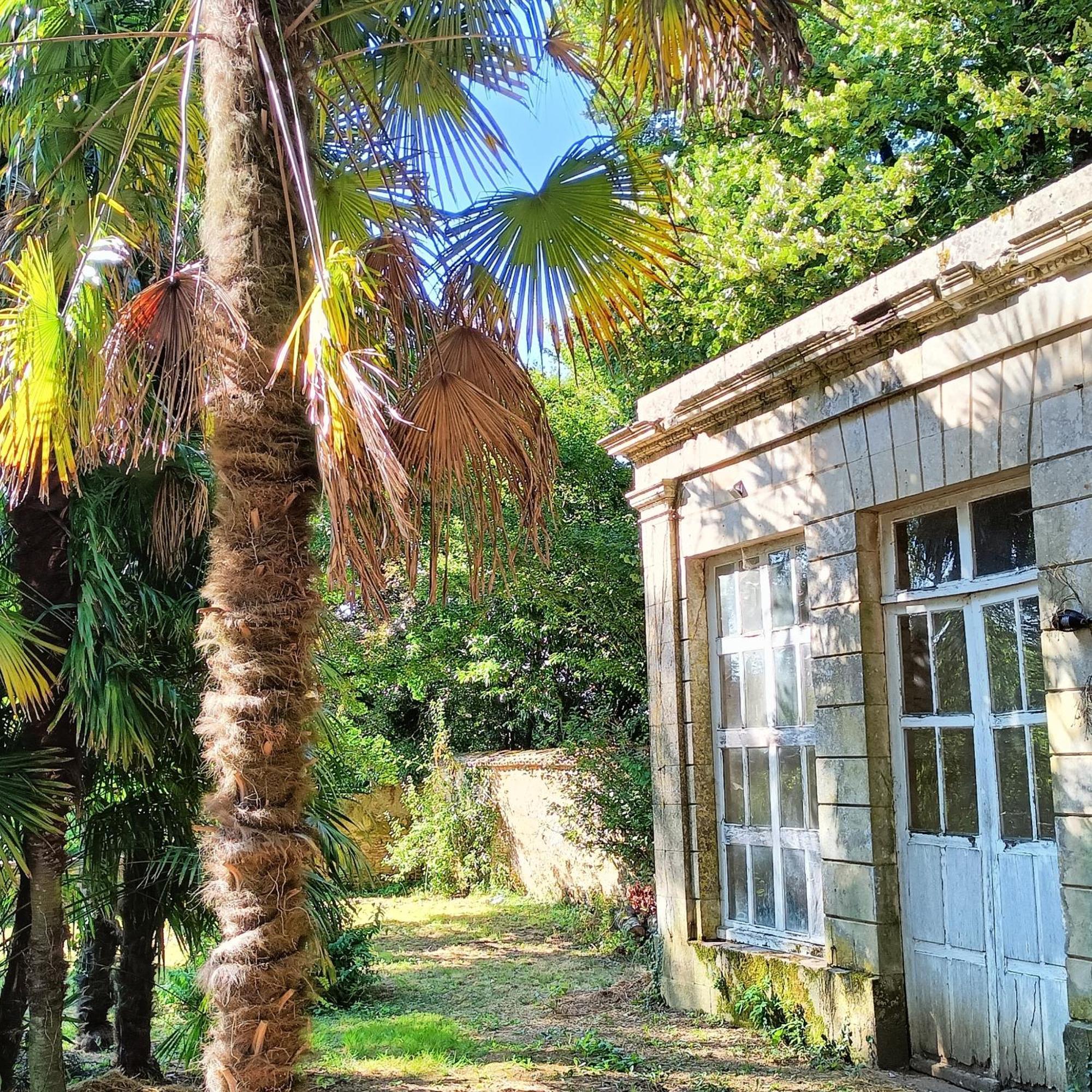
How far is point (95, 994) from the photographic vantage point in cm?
907

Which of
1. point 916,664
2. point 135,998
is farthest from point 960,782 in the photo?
point 135,998

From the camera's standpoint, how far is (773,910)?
770 cm

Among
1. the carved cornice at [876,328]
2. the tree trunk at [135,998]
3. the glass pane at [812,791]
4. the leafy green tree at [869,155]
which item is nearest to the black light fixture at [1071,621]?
the carved cornice at [876,328]

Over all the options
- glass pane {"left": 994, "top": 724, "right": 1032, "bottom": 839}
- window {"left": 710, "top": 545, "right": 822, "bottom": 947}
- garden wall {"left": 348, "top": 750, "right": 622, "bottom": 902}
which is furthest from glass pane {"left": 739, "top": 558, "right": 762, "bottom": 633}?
garden wall {"left": 348, "top": 750, "right": 622, "bottom": 902}

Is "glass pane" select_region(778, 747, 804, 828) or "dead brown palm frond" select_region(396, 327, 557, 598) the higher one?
"dead brown palm frond" select_region(396, 327, 557, 598)

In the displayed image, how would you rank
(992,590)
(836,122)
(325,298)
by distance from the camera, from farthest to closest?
(836,122) → (992,590) → (325,298)

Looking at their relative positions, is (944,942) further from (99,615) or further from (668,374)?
(668,374)

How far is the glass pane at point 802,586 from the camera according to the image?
24.6 feet

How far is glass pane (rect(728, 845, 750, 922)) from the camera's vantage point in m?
8.02

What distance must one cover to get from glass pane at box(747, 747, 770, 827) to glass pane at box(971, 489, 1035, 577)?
233 centimetres

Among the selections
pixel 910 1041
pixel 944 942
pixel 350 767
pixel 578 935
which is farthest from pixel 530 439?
pixel 350 767

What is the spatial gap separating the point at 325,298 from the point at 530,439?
1379mm

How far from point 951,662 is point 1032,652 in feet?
1.99

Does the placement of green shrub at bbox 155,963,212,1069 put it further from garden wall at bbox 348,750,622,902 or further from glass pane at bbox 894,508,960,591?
garden wall at bbox 348,750,622,902
